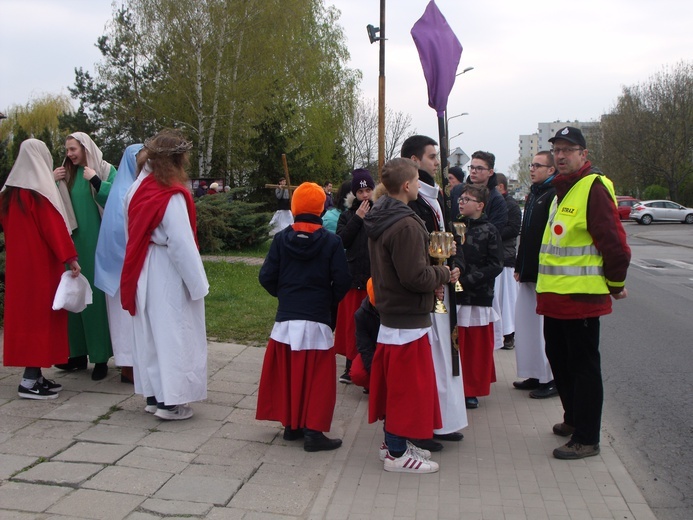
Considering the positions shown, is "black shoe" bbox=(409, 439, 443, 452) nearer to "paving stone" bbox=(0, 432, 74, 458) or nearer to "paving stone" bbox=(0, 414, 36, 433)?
"paving stone" bbox=(0, 432, 74, 458)

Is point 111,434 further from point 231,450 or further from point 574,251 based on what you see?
point 574,251

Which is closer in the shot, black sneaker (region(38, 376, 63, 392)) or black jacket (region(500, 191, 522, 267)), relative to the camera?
black sneaker (region(38, 376, 63, 392))

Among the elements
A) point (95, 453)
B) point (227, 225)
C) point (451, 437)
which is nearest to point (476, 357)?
point (451, 437)

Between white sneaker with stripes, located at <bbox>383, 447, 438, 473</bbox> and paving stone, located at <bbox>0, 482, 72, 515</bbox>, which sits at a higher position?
paving stone, located at <bbox>0, 482, 72, 515</bbox>

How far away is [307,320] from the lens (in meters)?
4.83

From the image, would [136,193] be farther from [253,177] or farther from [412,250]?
[253,177]

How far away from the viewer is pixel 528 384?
21.5 feet

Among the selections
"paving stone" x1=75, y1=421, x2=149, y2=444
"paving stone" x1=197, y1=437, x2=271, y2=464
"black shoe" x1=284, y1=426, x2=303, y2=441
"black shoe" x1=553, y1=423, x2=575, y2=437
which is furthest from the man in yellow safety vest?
"paving stone" x1=75, y1=421, x2=149, y2=444

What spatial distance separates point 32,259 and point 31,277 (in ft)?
0.46

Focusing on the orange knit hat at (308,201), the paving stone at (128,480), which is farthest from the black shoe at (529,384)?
the paving stone at (128,480)

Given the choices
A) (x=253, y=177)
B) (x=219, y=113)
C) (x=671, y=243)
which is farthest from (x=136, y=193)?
(x=219, y=113)

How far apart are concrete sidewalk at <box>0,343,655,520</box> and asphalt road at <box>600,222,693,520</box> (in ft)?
0.70

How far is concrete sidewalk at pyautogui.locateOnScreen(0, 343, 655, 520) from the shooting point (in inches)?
154

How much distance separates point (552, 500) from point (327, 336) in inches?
67.6
